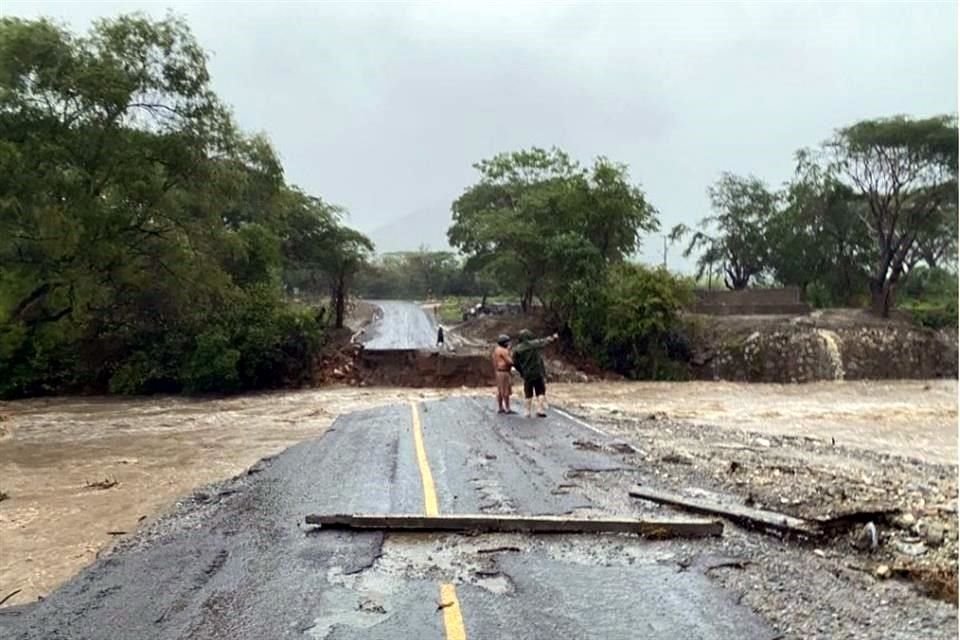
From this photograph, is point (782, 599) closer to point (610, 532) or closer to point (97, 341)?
point (610, 532)

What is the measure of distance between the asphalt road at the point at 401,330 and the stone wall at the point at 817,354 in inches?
564

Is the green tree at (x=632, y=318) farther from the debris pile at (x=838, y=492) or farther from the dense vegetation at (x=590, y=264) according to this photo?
the debris pile at (x=838, y=492)

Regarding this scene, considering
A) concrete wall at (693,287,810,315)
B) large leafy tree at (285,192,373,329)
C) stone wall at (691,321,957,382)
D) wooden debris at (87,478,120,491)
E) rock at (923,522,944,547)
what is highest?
large leafy tree at (285,192,373,329)

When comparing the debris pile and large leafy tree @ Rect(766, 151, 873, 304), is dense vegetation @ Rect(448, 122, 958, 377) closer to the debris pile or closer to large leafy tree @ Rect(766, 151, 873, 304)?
large leafy tree @ Rect(766, 151, 873, 304)

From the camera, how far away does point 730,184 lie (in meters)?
66.1

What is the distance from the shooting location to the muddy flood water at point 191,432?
947 cm

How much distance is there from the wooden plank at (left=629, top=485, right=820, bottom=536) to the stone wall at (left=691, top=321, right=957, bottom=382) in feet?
105

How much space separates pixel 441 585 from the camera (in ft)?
20.0

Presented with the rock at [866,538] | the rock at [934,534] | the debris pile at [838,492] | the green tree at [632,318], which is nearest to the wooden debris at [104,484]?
the debris pile at [838,492]

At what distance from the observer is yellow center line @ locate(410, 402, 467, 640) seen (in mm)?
5195

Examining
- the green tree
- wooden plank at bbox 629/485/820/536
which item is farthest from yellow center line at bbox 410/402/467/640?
the green tree

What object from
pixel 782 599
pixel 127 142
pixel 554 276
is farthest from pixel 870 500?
pixel 554 276

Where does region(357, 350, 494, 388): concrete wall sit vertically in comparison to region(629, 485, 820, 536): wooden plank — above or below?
above

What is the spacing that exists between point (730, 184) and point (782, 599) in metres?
64.2
